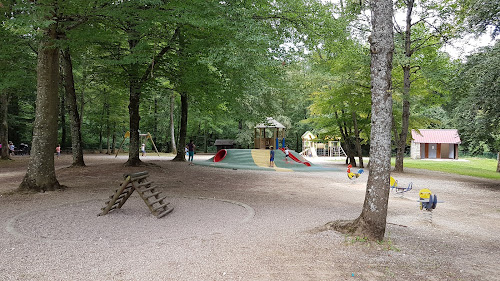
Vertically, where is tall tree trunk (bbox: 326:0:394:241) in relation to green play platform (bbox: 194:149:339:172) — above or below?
above

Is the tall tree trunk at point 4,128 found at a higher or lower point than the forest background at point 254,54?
lower

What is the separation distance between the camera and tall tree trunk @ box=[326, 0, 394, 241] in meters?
5.15

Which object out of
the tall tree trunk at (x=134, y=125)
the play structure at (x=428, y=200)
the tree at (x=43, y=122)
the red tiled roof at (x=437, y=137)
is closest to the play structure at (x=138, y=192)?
the tree at (x=43, y=122)

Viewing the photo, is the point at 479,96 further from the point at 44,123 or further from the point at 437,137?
the point at 437,137

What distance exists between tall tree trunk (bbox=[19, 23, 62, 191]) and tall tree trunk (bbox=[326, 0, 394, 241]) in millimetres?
8627

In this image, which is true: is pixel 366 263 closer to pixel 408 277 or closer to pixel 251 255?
pixel 408 277

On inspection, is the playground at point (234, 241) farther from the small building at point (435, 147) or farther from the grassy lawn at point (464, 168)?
the small building at point (435, 147)

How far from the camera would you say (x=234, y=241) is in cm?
514

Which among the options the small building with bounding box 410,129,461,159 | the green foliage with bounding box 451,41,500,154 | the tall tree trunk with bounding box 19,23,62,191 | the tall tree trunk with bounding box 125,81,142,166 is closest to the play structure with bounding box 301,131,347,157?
the small building with bounding box 410,129,461,159

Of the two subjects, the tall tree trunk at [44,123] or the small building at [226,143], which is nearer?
the tall tree trunk at [44,123]

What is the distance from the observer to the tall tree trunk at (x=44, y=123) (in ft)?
31.1

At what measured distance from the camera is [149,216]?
684cm

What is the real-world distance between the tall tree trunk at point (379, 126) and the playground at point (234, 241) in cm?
36

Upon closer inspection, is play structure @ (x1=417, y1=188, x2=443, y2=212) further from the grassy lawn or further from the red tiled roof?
the red tiled roof
